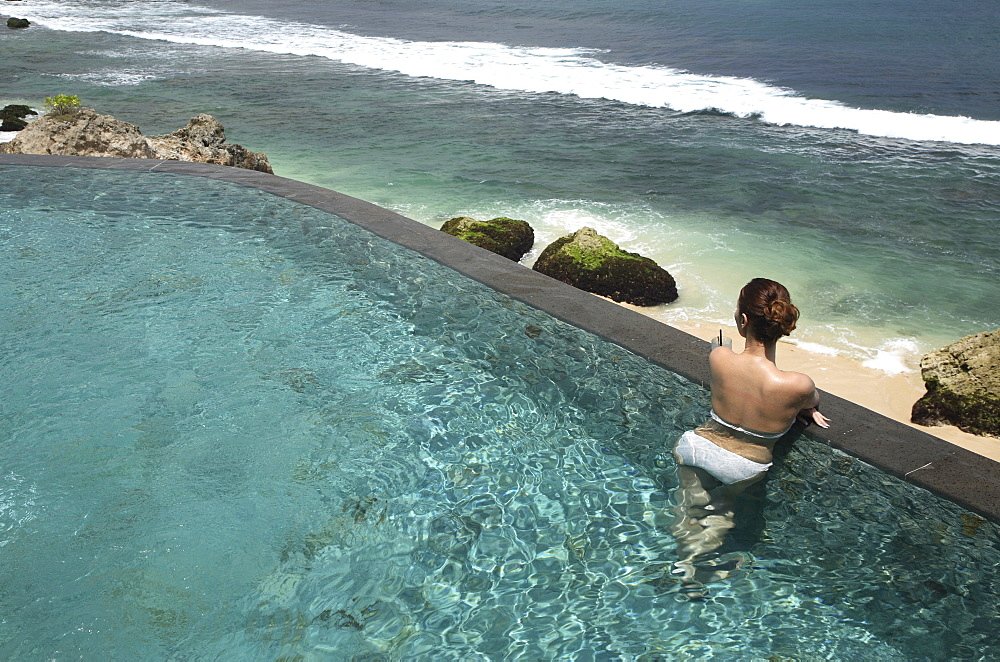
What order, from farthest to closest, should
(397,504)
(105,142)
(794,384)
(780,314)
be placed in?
(105,142)
(397,504)
(794,384)
(780,314)

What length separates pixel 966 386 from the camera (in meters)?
5.50

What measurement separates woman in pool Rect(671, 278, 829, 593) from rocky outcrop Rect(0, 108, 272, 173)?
8774 mm

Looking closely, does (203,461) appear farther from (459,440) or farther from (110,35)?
(110,35)

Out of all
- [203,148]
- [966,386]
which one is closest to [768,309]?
[966,386]

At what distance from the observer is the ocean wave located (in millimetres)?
18469

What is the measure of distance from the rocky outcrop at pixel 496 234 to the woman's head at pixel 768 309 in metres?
5.31

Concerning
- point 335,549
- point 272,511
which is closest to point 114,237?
point 272,511

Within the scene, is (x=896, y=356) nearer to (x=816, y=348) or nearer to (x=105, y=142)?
(x=816, y=348)

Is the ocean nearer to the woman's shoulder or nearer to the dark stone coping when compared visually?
the dark stone coping

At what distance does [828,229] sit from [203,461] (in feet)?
31.4

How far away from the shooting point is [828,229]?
1103 centimetres

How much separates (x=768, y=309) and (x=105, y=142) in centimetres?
992

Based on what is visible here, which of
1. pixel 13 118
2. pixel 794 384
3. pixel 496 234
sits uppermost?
pixel 13 118

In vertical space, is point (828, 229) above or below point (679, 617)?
above
